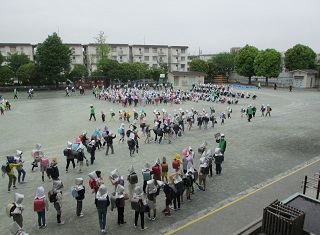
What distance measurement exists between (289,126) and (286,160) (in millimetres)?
8806

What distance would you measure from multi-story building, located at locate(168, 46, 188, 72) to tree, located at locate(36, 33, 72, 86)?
3696 cm

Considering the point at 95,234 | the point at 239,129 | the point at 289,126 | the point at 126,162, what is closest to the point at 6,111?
the point at 126,162

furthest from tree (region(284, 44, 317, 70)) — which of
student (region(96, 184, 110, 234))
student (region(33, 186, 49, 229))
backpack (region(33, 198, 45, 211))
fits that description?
backpack (region(33, 198, 45, 211))

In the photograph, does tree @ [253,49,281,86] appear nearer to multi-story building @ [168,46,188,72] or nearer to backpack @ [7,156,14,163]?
multi-story building @ [168,46,188,72]

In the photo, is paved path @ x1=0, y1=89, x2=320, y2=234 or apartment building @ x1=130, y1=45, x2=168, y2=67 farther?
apartment building @ x1=130, y1=45, x2=168, y2=67

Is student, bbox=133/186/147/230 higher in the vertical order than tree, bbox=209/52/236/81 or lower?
lower

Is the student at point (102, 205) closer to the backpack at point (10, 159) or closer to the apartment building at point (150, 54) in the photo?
the backpack at point (10, 159)

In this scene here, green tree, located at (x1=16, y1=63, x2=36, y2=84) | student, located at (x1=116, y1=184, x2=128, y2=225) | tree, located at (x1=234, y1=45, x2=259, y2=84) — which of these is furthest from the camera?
tree, located at (x1=234, y1=45, x2=259, y2=84)

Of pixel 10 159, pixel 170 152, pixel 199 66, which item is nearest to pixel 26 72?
pixel 199 66

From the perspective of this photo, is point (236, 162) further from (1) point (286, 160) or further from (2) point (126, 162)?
(2) point (126, 162)

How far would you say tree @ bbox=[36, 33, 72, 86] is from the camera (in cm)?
5034

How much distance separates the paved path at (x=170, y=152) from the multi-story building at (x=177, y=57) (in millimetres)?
55124

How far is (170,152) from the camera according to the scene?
610 inches

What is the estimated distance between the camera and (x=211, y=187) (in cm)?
1115
